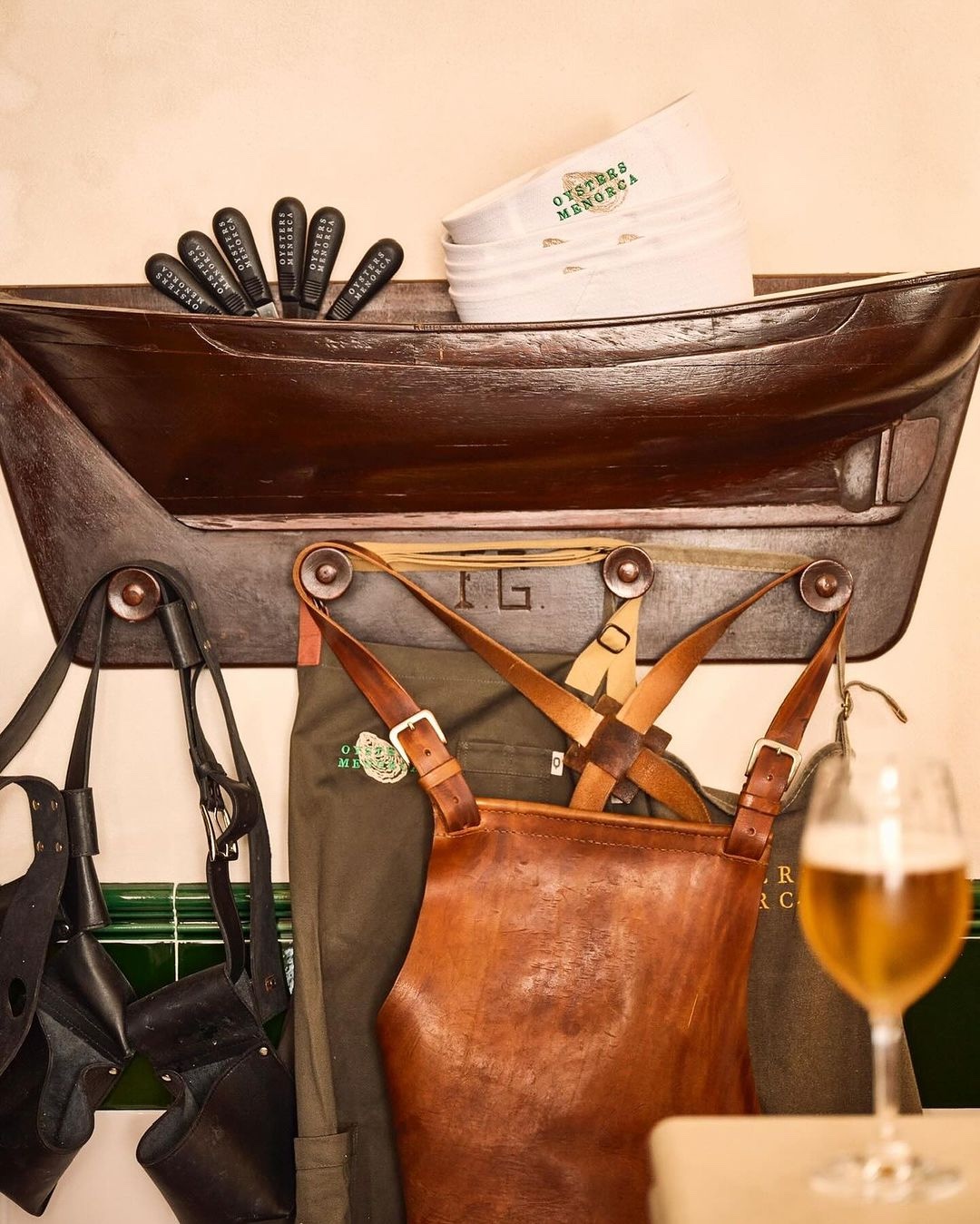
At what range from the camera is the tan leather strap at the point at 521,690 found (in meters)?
1.26

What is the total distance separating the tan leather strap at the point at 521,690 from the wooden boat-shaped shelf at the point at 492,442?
6cm

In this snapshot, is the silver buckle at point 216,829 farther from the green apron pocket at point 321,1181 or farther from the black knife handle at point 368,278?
the black knife handle at point 368,278

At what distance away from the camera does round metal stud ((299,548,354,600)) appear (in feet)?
4.33

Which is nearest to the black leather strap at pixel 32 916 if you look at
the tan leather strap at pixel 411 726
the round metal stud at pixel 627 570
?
the tan leather strap at pixel 411 726

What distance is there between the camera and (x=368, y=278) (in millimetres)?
1277

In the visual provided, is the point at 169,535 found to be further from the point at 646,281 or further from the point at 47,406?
the point at 646,281

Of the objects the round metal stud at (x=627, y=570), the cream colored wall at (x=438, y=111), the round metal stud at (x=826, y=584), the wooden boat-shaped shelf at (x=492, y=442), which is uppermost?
the cream colored wall at (x=438, y=111)

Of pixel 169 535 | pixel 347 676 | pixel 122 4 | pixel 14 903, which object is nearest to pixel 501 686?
pixel 347 676

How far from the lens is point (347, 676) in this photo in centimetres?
131

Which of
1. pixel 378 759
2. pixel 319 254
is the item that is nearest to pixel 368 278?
pixel 319 254

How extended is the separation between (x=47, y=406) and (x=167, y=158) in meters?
0.35

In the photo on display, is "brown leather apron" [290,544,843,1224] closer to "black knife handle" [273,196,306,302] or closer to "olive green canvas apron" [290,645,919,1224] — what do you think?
"olive green canvas apron" [290,645,919,1224]

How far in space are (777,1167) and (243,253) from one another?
3.61 feet

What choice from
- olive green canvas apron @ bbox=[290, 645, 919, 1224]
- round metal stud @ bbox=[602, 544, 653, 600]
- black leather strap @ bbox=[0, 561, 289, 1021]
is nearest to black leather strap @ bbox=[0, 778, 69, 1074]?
black leather strap @ bbox=[0, 561, 289, 1021]
